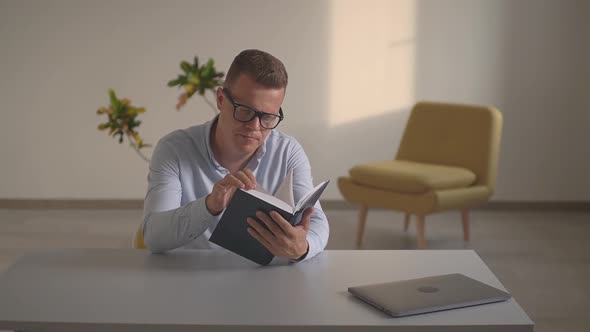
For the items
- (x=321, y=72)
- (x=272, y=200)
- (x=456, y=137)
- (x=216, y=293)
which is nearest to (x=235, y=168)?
(x=272, y=200)

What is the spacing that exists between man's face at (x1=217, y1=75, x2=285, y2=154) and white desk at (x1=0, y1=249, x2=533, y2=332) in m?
0.35

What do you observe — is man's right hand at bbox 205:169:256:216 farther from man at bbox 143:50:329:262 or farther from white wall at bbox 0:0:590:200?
white wall at bbox 0:0:590:200

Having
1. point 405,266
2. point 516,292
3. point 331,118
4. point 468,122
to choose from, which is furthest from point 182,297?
point 331,118

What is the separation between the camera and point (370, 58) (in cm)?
613

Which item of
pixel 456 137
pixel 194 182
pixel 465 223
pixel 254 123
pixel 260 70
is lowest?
pixel 465 223

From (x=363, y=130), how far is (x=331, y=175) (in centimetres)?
40

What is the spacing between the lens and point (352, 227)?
5.71 meters

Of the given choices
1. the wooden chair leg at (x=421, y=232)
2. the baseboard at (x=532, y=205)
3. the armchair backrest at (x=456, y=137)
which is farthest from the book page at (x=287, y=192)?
the baseboard at (x=532, y=205)

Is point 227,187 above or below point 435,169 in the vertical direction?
above

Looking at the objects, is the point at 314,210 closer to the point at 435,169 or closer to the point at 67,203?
→ the point at 435,169

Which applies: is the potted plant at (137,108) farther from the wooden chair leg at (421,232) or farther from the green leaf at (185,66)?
the wooden chair leg at (421,232)

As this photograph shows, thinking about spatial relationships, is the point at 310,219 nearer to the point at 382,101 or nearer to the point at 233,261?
the point at 233,261

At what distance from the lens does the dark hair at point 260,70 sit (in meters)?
2.46

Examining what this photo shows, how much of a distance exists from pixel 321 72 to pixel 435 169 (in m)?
1.43
